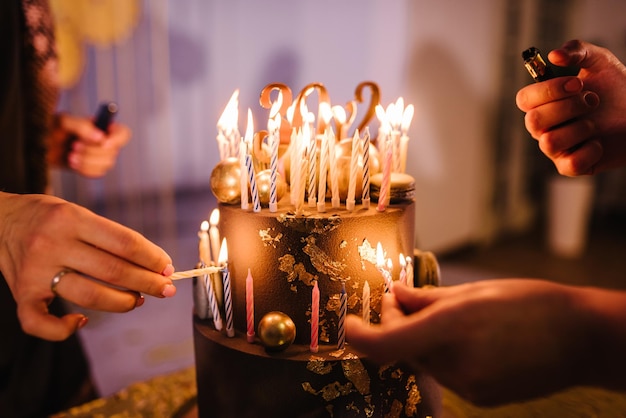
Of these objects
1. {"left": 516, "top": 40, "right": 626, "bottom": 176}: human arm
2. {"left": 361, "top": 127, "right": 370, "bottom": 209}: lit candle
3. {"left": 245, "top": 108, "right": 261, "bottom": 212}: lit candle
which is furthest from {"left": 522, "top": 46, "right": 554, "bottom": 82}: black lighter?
{"left": 245, "top": 108, "right": 261, "bottom": 212}: lit candle

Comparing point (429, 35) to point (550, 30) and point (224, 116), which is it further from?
point (224, 116)

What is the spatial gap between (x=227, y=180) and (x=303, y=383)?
1.36ft

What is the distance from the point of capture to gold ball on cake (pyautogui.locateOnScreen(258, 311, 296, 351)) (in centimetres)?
98

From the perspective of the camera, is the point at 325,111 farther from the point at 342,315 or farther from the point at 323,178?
the point at 342,315

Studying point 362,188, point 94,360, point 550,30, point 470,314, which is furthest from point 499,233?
point 470,314

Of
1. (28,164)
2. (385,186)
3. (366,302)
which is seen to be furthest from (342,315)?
(28,164)

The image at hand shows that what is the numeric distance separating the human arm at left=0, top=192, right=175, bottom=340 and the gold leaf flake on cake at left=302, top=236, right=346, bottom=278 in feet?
0.95

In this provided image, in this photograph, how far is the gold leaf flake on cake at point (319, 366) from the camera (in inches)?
38.2

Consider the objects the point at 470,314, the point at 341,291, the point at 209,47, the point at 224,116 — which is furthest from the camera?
the point at 209,47

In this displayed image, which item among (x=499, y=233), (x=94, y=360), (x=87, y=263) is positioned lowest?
(x=94, y=360)

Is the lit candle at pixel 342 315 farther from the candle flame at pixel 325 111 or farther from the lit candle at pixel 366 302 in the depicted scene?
the candle flame at pixel 325 111

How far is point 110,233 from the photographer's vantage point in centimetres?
77

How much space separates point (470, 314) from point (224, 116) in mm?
679

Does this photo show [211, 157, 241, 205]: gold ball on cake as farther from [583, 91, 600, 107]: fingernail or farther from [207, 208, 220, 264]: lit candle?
[583, 91, 600, 107]: fingernail
